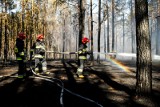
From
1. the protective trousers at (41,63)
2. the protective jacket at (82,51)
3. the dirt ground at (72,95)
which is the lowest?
the dirt ground at (72,95)

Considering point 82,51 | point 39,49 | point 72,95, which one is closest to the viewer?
point 72,95

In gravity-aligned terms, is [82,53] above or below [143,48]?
below

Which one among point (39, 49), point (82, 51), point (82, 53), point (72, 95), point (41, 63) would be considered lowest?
point (72, 95)

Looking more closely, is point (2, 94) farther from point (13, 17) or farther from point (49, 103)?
point (13, 17)

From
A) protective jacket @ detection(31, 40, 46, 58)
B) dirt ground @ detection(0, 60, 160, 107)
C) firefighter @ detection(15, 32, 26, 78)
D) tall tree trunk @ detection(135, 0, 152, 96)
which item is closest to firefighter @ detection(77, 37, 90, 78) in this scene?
dirt ground @ detection(0, 60, 160, 107)

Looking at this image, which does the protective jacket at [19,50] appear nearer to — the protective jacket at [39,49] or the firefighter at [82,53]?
the protective jacket at [39,49]

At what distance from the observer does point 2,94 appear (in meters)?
8.16

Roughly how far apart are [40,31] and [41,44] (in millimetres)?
26280

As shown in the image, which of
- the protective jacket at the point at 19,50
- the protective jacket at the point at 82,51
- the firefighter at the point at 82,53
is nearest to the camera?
the protective jacket at the point at 19,50

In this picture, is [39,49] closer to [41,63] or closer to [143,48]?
[41,63]

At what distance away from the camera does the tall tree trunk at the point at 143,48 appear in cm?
714

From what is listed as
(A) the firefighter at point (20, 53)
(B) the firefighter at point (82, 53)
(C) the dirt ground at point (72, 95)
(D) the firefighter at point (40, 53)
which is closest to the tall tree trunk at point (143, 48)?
(C) the dirt ground at point (72, 95)

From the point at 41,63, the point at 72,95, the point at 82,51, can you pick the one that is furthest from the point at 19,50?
the point at 72,95

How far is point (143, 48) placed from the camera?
23.6 ft
